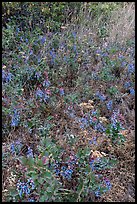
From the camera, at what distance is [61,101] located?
10.9 ft

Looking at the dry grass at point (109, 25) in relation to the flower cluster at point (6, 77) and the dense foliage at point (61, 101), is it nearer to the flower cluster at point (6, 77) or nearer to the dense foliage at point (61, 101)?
the dense foliage at point (61, 101)

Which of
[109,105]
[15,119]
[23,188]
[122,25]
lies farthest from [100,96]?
[122,25]

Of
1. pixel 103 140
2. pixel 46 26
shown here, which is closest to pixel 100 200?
pixel 103 140

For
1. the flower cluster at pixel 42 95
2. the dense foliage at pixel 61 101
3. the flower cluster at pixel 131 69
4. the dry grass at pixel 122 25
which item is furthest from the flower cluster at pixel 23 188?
the dry grass at pixel 122 25

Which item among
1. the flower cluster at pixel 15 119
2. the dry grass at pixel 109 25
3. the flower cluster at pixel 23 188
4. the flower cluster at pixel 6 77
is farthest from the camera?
the dry grass at pixel 109 25

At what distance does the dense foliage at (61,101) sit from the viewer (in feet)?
7.16

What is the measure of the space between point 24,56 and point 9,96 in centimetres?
84

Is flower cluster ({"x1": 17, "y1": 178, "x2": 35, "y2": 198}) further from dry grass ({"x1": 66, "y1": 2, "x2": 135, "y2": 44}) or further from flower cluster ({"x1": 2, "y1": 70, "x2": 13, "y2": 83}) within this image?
dry grass ({"x1": 66, "y1": 2, "x2": 135, "y2": 44})

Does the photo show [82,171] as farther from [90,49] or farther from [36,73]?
[90,49]

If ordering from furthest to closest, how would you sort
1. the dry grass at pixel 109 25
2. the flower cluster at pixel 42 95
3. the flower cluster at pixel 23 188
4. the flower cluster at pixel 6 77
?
1. the dry grass at pixel 109 25
2. the flower cluster at pixel 6 77
3. the flower cluster at pixel 42 95
4. the flower cluster at pixel 23 188

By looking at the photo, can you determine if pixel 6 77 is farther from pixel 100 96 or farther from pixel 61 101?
pixel 100 96

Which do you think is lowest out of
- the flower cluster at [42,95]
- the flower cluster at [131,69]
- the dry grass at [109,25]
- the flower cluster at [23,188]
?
the flower cluster at [23,188]

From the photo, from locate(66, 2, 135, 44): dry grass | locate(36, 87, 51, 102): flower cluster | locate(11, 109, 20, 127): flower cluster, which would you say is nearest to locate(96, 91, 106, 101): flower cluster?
locate(36, 87, 51, 102): flower cluster

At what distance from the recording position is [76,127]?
296cm
